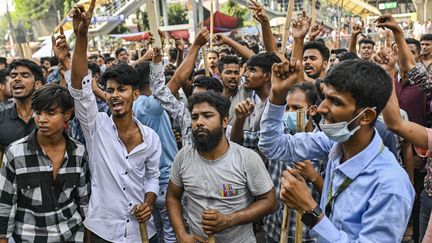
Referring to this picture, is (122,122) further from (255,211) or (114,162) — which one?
(255,211)

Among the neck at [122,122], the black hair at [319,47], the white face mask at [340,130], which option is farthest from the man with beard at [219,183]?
the black hair at [319,47]

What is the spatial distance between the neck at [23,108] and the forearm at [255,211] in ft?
6.74

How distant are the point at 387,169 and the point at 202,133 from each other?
4.07ft

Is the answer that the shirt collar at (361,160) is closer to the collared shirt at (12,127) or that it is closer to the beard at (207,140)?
the beard at (207,140)

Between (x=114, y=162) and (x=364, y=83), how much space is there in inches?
70.6

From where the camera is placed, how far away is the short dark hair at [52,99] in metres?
2.87

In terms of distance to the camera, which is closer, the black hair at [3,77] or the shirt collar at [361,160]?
the shirt collar at [361,160]

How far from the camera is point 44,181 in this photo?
9.14 ft

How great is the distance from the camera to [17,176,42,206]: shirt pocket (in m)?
2.75

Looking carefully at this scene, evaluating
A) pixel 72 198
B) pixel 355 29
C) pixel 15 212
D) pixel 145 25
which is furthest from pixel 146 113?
pixel 145 25

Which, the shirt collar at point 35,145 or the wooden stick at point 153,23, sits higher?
the wooden stick at point 153,23

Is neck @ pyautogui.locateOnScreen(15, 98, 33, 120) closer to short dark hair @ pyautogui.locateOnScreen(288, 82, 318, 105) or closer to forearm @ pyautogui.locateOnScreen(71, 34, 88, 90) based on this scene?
forearm @ pyautogui.locateOnScreen(71, 34, 88, 90)

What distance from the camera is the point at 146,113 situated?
3.99 meters

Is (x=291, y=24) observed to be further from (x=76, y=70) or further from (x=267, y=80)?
(x=76, y=70)
